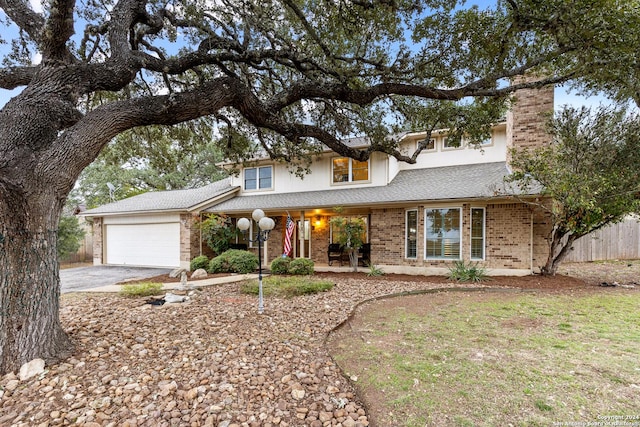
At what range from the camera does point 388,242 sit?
1140cm

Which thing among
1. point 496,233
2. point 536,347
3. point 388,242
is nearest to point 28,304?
point 536,347

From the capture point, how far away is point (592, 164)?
809 cm

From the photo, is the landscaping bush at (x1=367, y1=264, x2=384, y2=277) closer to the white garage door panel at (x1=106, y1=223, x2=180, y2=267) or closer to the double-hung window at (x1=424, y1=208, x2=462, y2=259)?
the double-hung window at (x1=424, y1=208, x2=462, y2=259)

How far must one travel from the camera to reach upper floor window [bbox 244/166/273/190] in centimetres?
1445

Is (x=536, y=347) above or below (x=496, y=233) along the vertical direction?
below

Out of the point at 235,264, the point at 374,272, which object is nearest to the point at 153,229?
the point at 235,264

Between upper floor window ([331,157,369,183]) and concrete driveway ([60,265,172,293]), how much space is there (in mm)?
8333

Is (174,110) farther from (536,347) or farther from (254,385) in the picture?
(536,347)

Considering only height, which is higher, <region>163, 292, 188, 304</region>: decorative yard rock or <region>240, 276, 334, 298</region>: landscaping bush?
<region>163, 292, 188, 304</region>: decorative yard rock

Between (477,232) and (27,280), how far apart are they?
430 inches

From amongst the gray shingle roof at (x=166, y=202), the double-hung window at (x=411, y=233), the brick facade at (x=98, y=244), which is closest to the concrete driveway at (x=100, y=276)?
the brick facade at (x=98, y=244)

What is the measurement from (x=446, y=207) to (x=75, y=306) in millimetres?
10470

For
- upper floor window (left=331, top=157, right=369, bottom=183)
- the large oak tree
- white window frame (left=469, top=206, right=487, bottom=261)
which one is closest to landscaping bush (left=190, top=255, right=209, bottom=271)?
the large oak tree

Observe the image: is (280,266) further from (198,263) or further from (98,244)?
(98,244)
